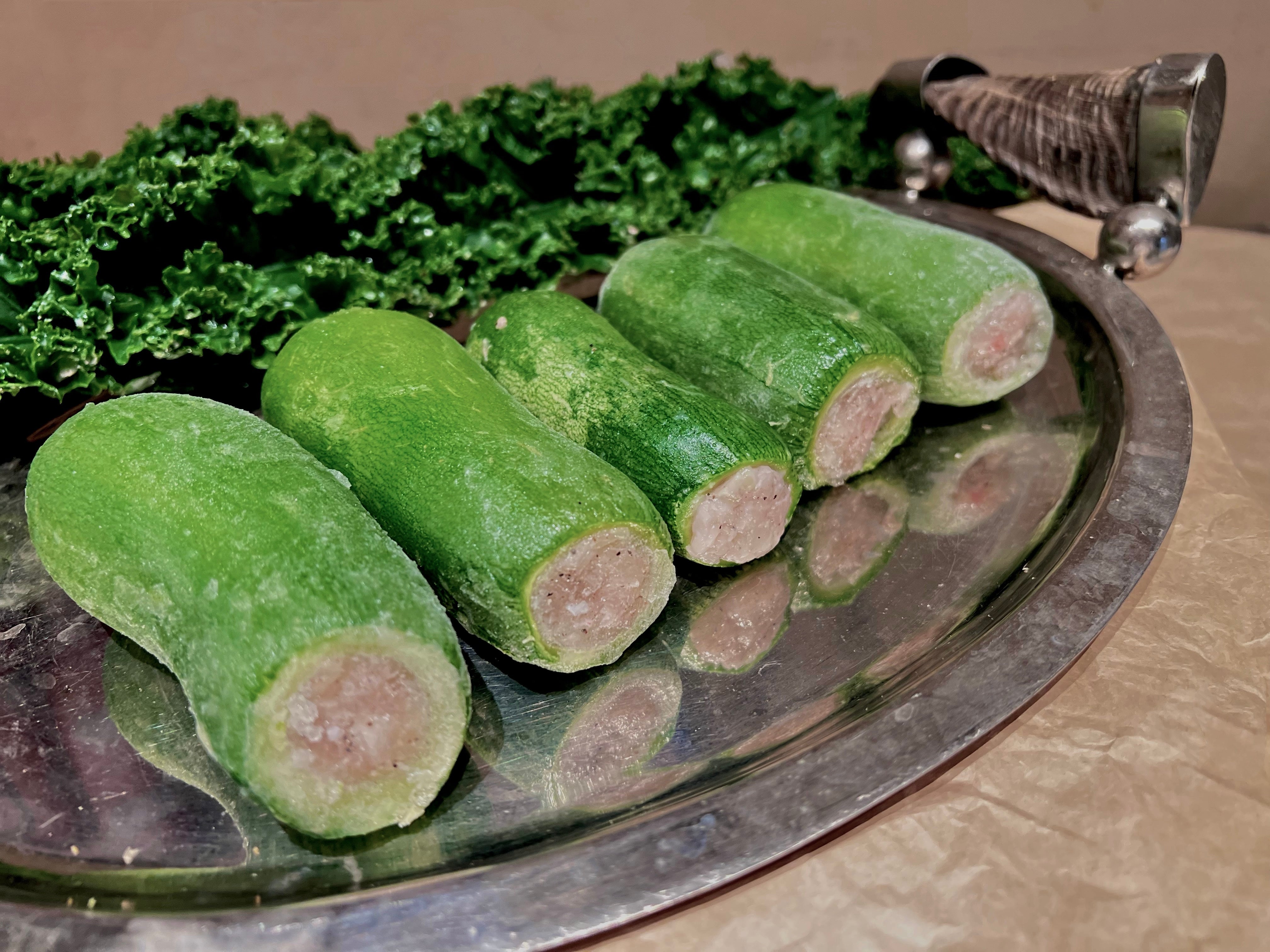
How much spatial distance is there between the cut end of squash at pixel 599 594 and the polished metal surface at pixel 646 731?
0.32 ft

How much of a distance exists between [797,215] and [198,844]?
2.05m

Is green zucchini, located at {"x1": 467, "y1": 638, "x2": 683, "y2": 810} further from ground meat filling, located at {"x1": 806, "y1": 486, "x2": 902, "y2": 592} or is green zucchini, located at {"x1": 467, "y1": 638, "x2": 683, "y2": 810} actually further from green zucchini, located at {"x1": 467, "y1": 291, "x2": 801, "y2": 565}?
ground meat filling, located at {"x1": 806, "y1": 486, "x2": 902, "y2": 592}

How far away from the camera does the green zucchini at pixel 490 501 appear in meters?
1.69

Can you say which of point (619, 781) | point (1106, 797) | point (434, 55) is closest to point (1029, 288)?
point (1106, 797)

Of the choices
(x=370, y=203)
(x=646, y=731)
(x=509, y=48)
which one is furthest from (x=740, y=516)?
(x=509, y=48)

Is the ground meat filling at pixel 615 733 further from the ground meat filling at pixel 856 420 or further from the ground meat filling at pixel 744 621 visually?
the ground meat filling at pixel 856 420

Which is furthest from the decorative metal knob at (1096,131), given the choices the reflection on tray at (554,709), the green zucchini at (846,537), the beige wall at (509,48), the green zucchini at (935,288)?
the beige wall at (509,48)

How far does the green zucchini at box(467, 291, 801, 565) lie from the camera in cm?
194

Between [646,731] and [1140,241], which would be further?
[1140,241]

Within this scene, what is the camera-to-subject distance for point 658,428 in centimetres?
199

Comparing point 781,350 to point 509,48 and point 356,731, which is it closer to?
point 356,731

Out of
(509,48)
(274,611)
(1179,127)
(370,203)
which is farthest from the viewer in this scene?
(509,48)

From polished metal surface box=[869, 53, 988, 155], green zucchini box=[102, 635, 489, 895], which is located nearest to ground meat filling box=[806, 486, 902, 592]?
green zucchini box=[102, 635, 489, 895]

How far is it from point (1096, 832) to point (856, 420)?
97 centimetres
